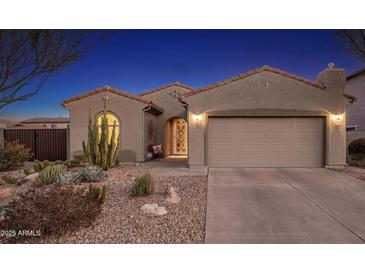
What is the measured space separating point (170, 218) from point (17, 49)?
8352mm

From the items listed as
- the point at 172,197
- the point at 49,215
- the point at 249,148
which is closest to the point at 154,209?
the point at 172,197

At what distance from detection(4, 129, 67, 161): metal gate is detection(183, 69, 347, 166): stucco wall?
8.05 metres

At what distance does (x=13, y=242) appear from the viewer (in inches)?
159

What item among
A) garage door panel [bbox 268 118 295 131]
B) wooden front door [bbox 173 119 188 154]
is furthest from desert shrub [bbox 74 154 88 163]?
wooden front door [bbox 173 119 188 154]

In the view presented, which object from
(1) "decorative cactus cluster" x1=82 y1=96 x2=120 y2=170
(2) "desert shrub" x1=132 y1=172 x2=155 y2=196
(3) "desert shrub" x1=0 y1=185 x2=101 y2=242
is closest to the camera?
(3) "desert shrub" x1=0 y1=185 x2=101 y2=242

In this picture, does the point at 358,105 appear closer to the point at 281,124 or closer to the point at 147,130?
the point at 281,124

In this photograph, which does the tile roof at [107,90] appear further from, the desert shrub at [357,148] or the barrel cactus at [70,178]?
the desert shrub at [357,148]

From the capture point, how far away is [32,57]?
8922 mm

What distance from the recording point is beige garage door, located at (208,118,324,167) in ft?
34.8

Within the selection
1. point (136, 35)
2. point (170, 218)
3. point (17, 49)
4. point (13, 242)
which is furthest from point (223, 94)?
point (13, 242)

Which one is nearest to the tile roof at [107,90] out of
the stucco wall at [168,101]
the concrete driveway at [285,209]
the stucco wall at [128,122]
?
Answer: the stucco wall at [128,122]

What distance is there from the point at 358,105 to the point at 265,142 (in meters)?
10.7

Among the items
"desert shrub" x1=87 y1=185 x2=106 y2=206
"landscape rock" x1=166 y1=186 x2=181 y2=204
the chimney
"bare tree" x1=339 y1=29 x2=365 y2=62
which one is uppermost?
"bare tree" x1=339 y1=29 x2=365 y2=62

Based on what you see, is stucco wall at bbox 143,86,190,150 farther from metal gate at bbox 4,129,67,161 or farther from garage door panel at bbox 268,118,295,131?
garage door panel at bbox 268,118,295,131
